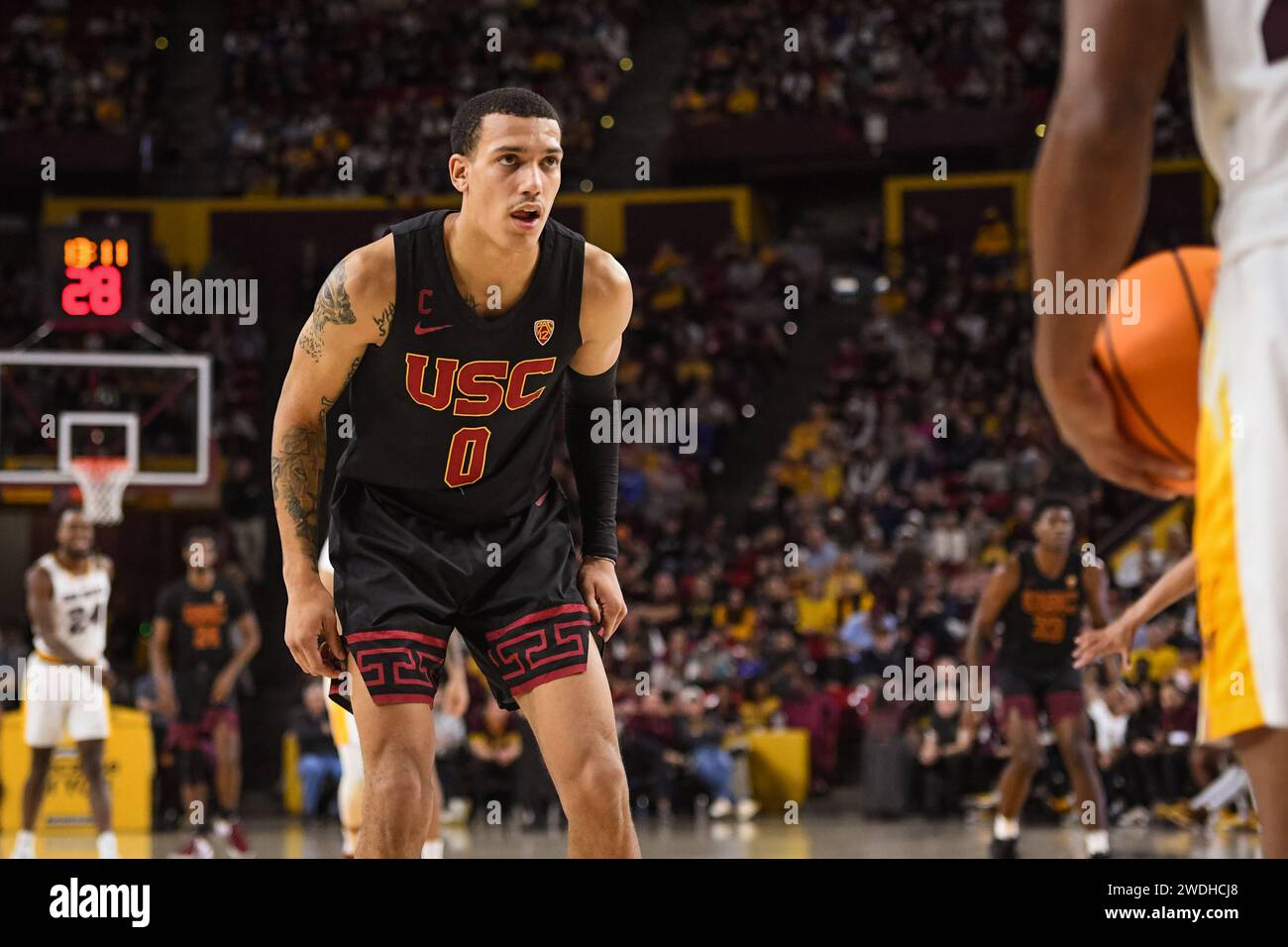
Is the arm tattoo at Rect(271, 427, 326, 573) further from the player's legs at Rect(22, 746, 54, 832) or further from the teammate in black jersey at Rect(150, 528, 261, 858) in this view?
the teammate in black jersey at Rect(150, 528, 261, 858)

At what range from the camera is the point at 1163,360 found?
1.92 meters

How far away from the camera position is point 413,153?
1836cm

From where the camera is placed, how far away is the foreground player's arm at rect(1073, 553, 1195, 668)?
3371 mm

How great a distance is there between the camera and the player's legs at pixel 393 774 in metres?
3.54

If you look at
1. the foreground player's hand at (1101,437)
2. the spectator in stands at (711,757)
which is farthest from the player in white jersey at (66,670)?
the foreground player's hand at (1101,437)

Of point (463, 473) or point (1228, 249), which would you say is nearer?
point (1228, 249)

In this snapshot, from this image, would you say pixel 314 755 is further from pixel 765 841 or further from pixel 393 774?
pixel 393 774

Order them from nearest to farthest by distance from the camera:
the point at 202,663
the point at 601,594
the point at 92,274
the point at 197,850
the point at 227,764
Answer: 1. the point at 601,594
2. the point at 197,850
3. the point at 227,764
4. the point at 202,663
5. the point at 92,274

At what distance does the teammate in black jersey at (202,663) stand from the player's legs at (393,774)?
228 inches

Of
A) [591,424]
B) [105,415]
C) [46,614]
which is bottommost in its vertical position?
[46,614]

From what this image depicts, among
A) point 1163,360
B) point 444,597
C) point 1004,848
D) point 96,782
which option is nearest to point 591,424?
point 444,597

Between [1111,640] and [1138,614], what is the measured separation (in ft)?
1.39

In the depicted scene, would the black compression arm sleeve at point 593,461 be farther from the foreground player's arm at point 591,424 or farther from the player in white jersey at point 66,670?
the player in white jersey at point 66,670
